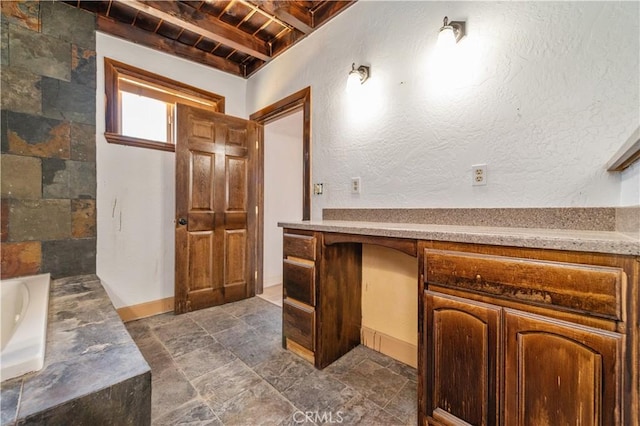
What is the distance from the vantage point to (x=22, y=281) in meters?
1.80

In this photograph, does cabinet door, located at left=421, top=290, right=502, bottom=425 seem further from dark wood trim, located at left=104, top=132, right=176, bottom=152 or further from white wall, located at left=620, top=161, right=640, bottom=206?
dark wood trim, located at left=104, top=132, right=176, bottom=152

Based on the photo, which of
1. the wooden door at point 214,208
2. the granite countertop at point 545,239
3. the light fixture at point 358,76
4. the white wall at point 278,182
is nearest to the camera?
the granite countertop at point 545,239

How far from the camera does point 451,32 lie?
4.70 feet

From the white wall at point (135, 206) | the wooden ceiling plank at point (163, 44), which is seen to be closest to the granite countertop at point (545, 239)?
the white wall at point (135, 206)

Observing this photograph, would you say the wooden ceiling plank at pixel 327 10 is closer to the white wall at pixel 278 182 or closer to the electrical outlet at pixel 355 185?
the white wall at pixel 278 182

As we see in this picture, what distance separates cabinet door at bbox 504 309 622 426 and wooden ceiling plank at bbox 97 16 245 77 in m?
3.36

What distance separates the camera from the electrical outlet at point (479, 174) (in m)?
1.40

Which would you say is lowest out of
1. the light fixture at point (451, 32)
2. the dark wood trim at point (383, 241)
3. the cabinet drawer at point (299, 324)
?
the cabinet drawer at point (299, 324)

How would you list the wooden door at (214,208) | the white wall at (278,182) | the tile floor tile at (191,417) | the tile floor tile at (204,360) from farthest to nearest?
the white wall at (278,182) → the wooden door at (214,208) → the tile floor tile at (204,360) → the tile floor tile at (191,417)

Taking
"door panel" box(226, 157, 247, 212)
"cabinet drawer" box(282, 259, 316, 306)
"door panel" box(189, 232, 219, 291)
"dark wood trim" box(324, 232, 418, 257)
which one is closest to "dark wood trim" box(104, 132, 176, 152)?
"door panel" box(226, 157, 247, 212)

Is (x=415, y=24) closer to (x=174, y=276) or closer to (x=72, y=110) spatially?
(x=72, y=110)

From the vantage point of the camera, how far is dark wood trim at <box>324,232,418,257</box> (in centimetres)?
118

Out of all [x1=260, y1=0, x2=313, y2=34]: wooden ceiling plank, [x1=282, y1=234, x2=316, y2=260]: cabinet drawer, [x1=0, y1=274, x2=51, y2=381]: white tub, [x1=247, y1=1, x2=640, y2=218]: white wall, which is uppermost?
[x1=260, y1=0, x2=313, y2=34]: wooden ceiling plank

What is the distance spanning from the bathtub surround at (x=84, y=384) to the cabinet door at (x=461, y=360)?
109cm
